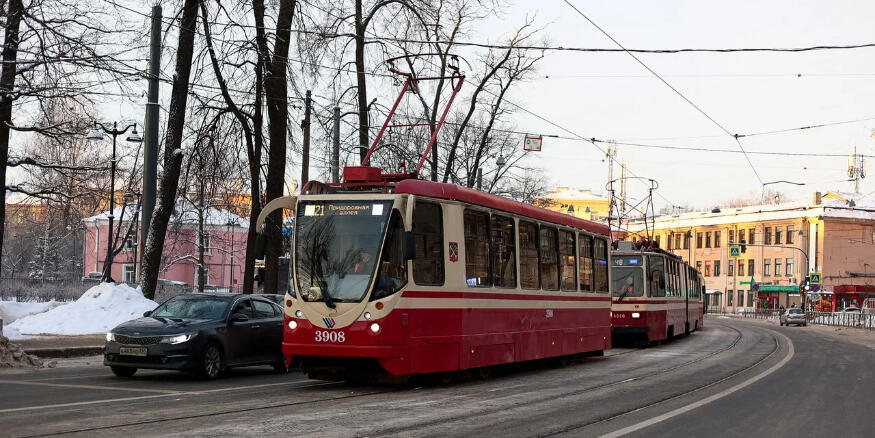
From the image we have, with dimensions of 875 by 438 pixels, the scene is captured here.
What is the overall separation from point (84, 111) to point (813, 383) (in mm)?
16475

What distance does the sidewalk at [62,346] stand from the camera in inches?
816

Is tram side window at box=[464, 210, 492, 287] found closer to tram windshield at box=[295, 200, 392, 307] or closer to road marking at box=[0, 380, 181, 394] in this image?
tram windshield at box=[295, 200, 392, 307]

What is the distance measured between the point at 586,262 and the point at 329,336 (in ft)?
30.3

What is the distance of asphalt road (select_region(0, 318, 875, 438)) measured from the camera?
10.6m

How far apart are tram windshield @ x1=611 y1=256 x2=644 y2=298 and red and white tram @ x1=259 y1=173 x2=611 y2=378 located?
1217 cm

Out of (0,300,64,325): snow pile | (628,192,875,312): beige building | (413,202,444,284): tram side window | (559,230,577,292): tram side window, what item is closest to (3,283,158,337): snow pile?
(0,300,64,325): snow pile

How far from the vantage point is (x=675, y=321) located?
33.8 meters

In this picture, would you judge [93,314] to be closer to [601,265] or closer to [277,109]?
[277,109]

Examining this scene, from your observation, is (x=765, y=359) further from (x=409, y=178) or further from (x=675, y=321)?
(x=409, y=178)

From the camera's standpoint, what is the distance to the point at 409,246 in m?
14.2

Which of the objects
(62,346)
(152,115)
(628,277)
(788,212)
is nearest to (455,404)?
(62,346)

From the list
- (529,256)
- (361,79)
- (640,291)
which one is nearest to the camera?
(529,256)

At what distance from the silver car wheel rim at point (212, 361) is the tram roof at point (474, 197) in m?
4.32

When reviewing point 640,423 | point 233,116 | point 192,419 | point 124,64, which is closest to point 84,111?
point 124,64
